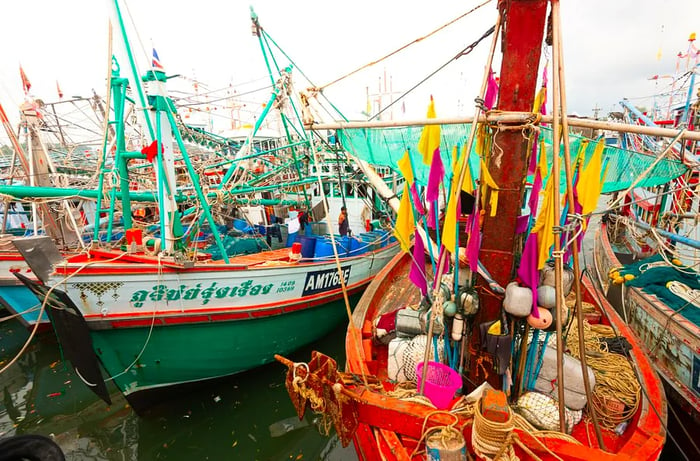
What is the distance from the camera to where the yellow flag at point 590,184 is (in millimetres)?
2414

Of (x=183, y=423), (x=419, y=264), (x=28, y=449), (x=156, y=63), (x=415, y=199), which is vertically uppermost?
(x=156, y=63)

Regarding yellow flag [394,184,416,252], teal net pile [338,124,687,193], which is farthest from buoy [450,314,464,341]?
teal net pile [338,124,687,193]

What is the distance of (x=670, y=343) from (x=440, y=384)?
3.94 m

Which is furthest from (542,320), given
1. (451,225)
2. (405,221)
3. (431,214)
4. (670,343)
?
(670,343)

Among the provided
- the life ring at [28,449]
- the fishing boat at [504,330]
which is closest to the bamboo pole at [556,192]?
the fishing boat at [504,330]

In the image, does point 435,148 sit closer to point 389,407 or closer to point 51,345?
point 389,407

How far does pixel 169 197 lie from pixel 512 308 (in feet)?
16.4

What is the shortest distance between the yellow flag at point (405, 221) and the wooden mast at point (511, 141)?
2.15 ft

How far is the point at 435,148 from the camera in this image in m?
2.83

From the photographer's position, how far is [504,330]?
2.78 metres

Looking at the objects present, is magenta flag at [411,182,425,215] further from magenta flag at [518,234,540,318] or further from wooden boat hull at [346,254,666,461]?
wooden boat hull at [346,254,666,461]

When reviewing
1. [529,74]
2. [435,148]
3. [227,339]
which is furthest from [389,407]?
[227,339]

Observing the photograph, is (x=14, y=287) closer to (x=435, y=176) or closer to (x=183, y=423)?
(x=183, y=423)

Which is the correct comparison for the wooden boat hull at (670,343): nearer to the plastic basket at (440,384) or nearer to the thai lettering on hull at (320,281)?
the plastic basket at (440,384)
